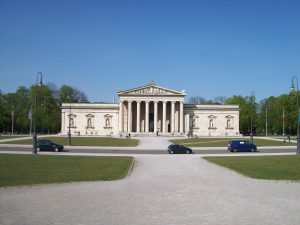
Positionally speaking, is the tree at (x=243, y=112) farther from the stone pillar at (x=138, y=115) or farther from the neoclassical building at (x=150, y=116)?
the stone pillar at (x=138, y=115)

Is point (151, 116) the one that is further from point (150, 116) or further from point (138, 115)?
point (138, 115)

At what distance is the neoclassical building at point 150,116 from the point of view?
10019 centimetres

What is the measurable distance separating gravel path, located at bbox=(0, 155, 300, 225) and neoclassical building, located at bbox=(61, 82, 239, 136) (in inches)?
3209

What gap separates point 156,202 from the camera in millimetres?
12773

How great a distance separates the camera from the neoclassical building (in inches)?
3944

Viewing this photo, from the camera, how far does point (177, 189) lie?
1575cm

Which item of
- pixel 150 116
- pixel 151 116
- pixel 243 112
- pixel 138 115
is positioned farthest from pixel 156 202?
pixel 243 112

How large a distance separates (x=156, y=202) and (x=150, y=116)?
93.3 metres

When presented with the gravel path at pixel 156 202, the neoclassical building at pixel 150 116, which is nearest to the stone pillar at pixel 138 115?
the neoclassical building at pixel 150 116

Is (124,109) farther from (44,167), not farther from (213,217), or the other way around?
(213,217)

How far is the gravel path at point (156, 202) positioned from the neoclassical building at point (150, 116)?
81508 millimetres

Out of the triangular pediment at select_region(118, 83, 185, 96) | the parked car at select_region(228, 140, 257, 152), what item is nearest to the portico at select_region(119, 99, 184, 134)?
the triangular pediment at select_region(118, 83, 185, 96)

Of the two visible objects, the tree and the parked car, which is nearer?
the parked car

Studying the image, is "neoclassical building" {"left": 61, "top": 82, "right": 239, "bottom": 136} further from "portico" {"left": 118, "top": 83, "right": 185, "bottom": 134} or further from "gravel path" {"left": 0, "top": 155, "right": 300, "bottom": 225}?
"gravel path" {"left": 0, "top": 155, "right": 300, "bottom": 225}
